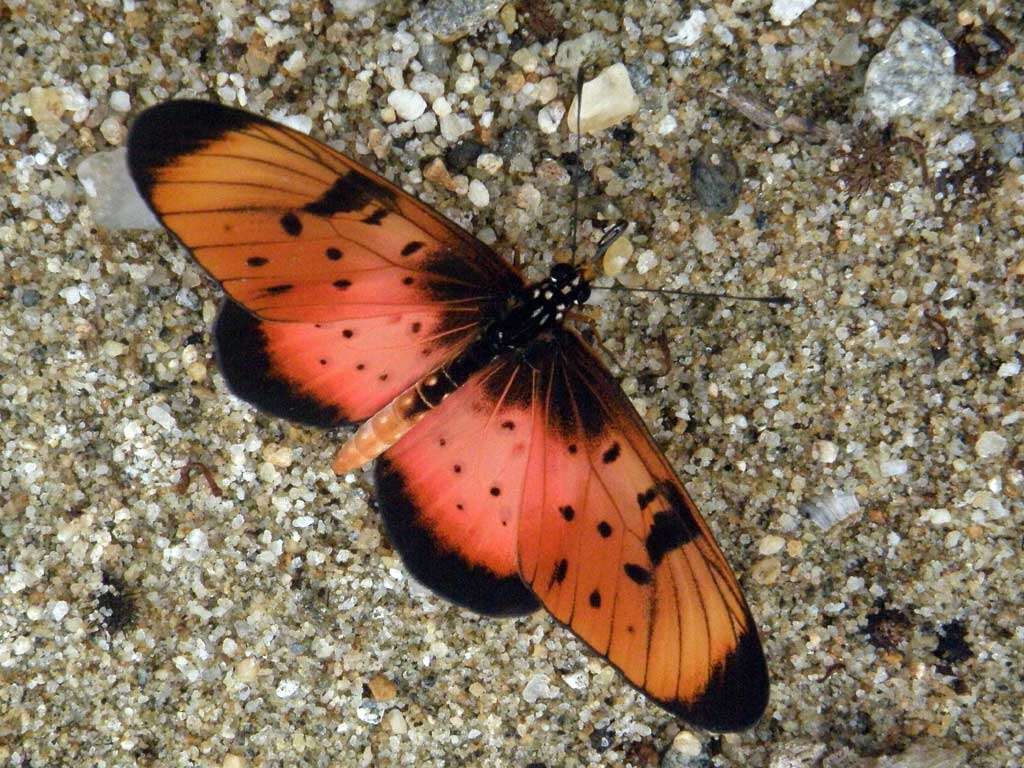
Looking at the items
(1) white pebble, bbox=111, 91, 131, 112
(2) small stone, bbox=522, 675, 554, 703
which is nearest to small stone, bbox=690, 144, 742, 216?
(2) small stone, bbox=522, 675, 554, 703

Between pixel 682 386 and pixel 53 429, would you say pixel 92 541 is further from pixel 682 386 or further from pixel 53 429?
pixel 682 386

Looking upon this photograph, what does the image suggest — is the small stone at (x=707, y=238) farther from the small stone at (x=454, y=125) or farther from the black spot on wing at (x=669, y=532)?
the black spot on wing at (x=669, y=532)

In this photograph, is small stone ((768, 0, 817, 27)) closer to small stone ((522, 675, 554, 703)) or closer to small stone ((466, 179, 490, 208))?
small stone ((466, 179, 490, 208))

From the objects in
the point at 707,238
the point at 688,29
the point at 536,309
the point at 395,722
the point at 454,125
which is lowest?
the point at 395,722

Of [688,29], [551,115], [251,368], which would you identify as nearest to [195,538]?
[251,368]

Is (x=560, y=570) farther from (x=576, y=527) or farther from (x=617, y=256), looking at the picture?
(x=617, y=256)

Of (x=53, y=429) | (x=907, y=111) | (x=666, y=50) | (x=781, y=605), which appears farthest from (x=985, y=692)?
(x=53, y=429)

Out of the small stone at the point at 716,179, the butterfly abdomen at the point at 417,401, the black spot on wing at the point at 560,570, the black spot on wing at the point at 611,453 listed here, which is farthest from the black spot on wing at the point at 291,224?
the small stone at the point at 716,179
